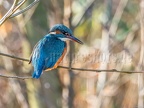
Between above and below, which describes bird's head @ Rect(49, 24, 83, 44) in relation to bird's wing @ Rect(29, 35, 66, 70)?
above

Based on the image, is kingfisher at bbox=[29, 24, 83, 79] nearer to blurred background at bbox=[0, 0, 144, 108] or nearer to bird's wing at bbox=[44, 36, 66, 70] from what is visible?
bird's wing at bbox=[44, 36, 66, 70]

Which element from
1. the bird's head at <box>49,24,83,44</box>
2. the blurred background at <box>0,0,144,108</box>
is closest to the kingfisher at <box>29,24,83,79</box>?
the bird's head at <box>49,24,83,44</box>

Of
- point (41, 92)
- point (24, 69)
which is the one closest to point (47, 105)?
point (41, 92)

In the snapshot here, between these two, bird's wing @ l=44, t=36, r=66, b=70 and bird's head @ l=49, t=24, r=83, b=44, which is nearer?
bird's wing @ l=44, t=36, r=66, b=70

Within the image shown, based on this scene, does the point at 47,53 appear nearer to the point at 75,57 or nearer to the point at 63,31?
the point at 63,31

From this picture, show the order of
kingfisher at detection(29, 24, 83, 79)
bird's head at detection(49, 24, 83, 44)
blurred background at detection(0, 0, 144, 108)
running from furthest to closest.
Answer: blurred background at detection(0, 0, 144, 108) < bird's head at detection(49, 24, 83, 44) < kingfisher at detection(29, 24, 83, 79)

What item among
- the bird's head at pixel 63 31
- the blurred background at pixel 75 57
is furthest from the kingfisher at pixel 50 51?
the blurred background at pixel 75 57

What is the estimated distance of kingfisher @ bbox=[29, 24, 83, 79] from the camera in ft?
10.6

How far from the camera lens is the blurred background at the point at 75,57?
4.68 meters

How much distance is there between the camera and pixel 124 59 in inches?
193

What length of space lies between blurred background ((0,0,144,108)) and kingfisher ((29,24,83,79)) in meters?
0.66

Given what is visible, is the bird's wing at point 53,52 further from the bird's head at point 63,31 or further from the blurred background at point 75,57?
the blurred background at point 75,57

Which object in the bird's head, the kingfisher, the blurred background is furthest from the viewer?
the blurred background

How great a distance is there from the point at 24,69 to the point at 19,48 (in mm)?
1142
